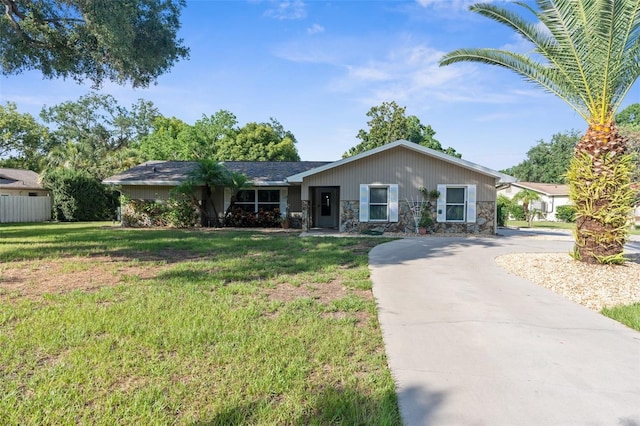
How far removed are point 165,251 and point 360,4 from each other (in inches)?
363

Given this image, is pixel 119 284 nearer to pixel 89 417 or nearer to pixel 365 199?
pixel 89 417

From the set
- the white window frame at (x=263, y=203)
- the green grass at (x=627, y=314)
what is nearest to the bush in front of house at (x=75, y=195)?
the white window frame at (x=263, y=203)

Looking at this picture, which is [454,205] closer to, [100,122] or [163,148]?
[163,148]

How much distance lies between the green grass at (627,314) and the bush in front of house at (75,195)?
24933mm

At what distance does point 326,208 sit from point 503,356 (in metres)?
14.9

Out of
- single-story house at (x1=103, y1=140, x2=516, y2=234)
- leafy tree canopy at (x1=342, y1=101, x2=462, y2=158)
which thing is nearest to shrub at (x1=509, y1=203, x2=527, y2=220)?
leafy tree canopy at (x1=342, y1=101, x2=462, y2=158)

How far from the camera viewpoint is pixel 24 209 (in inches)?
835

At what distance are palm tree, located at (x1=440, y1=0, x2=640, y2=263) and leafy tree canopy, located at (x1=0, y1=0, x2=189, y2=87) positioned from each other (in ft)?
32.3

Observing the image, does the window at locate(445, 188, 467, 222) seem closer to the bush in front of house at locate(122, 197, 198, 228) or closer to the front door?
the front door

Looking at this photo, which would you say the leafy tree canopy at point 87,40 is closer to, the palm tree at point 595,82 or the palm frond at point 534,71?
the palm frond at point 534,71

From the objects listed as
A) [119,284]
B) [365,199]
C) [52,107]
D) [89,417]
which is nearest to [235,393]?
[89,417]

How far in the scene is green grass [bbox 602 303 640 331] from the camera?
14.3 feet

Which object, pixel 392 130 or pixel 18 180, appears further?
pixel 392 130

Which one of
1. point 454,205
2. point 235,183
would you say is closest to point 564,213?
point 454,205
